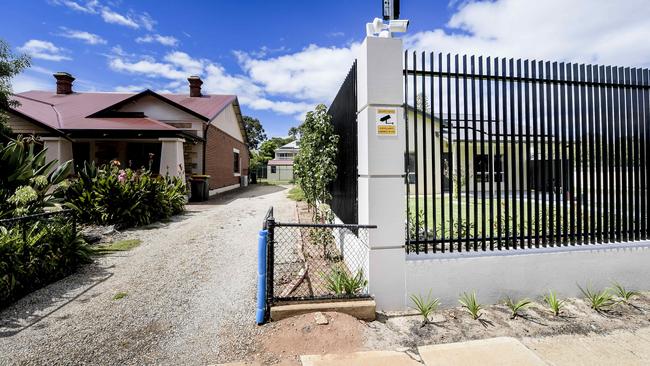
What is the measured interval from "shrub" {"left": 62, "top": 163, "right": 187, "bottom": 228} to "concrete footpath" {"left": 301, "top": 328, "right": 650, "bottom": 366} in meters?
7.18

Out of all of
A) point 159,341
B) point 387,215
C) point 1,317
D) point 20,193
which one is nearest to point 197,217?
point 20,193

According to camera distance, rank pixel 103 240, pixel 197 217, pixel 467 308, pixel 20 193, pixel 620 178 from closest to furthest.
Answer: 1. pixel 467 308
2. pixel 620 178
3. pixel 20 193
4. pixel 103 240
5. pixel 197 217

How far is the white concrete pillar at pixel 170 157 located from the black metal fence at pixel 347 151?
8.66 metres

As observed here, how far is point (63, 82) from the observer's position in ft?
69.5

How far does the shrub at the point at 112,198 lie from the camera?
7668 millimetres

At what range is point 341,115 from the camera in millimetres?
5434

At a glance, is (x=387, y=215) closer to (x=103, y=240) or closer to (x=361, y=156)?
(x=361, y=156)

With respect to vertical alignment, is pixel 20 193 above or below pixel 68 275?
above

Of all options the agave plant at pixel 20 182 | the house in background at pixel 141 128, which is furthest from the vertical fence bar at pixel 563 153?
the house in background at pixel 141 128

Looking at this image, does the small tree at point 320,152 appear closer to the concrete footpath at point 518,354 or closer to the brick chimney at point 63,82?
the concrete footpath at point 518,354

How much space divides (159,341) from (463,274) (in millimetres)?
3415

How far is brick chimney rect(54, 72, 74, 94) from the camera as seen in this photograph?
21.0 metres

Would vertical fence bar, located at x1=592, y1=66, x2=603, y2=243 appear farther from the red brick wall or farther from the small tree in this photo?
the red brick wall

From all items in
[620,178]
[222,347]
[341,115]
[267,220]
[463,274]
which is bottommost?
[222,347]
